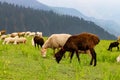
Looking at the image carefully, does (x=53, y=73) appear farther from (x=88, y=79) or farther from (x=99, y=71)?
(x=99, y=71)

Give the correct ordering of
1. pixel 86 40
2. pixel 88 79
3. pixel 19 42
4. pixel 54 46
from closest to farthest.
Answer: pixel 88 79
pixel 86 40
pixel 54 46
pixel 19 42

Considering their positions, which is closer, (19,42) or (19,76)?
(19,76)

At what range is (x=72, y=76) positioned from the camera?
44.4 feet

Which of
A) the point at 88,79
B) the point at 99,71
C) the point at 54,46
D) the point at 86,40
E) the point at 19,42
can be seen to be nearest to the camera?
the point at 88,79

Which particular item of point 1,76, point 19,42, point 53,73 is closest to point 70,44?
point 53,73

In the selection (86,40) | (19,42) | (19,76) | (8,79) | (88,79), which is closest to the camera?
(8,79)

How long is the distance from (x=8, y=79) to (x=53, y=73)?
199 cm

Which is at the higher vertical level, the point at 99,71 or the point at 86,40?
the point at 86,40

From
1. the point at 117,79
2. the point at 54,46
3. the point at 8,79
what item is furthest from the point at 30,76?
the point at 54,46

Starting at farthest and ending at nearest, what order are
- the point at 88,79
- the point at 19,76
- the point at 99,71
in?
the point at 99,71 < the point at 88,79 < the point at 19,76

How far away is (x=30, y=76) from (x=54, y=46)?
1103 cm

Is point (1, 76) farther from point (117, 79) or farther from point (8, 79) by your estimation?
point (117, 79)

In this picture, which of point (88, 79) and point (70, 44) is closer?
point (88, 79)

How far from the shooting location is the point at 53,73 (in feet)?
41.9
